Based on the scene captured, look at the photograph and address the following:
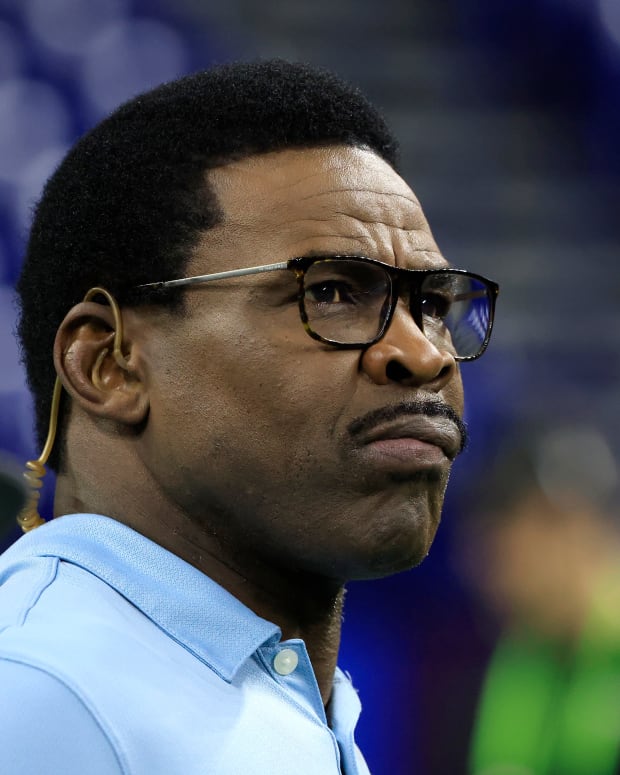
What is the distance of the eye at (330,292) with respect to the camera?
1850 mm

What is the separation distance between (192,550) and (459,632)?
2758 millimetres

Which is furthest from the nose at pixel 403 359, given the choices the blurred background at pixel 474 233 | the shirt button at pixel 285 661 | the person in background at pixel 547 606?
the person in background at pixel 547 606

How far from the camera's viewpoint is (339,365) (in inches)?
70.9

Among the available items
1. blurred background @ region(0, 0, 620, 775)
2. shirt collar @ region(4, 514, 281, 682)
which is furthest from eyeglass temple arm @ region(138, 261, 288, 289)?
blurred background @ region(0, 0, 620, 775)

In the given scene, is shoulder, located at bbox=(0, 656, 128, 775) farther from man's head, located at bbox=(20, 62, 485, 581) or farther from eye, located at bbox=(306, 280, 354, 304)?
eye, located at bbox=(306, 280, 354, 304)

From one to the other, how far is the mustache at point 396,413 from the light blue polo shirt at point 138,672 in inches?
13.5

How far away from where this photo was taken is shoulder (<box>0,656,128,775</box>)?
4.16 feet

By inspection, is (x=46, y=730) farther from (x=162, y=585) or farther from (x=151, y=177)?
(x=151, y=177)

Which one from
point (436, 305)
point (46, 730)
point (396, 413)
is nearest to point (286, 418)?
point (396, 413)

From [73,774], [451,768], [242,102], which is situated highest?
[242,102]

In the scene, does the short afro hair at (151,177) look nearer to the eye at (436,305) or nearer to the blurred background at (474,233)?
the eye at (436,305)

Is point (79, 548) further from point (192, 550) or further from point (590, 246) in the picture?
point (590, 246)

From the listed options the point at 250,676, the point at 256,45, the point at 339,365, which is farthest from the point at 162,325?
the point at 256,45

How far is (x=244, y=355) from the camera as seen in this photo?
1.80 metres
